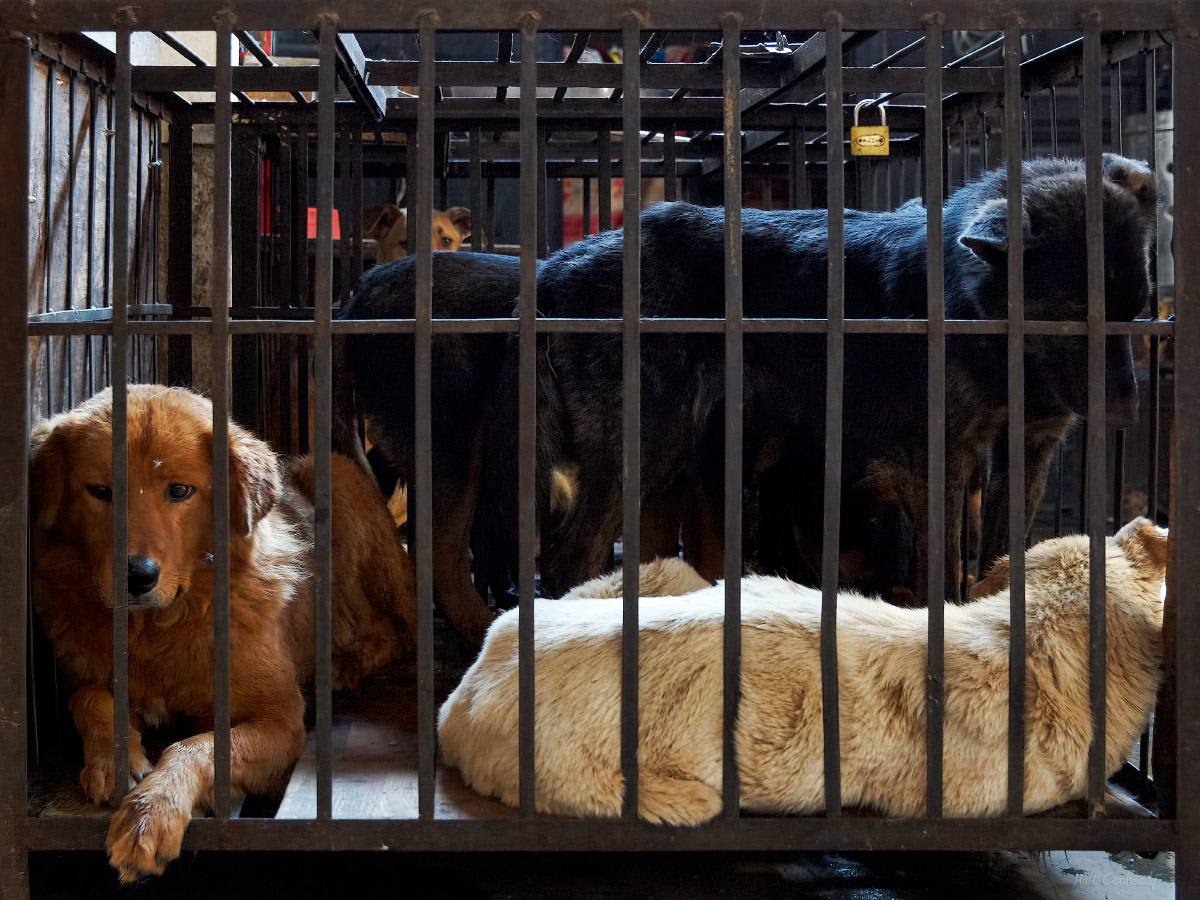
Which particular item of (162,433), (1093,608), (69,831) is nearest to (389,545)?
(162,433)

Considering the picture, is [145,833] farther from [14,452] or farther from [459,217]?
[459,217]

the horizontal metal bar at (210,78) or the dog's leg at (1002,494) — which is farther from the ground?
the horizontal metal bar at (210,78)

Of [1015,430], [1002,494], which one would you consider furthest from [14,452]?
[1002,494]

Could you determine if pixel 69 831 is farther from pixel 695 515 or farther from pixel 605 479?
pixel 695 515

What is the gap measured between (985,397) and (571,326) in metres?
1.50

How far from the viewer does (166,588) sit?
2697 millimetres

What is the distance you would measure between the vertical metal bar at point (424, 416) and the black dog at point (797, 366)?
1.20 meters

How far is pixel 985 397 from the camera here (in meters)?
3.30

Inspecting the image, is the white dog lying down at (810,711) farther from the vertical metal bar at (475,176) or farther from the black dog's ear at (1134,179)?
the vertical metal bar at (475,176)

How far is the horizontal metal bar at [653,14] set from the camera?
2379 millimetres

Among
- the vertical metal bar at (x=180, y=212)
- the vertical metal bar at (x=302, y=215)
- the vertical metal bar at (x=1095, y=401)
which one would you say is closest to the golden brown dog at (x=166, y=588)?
the vertical metal bar at (x=180, y=212)

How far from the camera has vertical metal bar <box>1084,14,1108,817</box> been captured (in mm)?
2422

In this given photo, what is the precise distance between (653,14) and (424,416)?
1.00 m

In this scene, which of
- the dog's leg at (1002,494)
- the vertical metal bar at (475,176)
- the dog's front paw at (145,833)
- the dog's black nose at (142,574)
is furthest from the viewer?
the vertical metal bar at (475,176)
